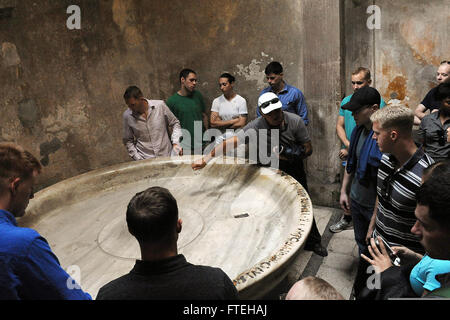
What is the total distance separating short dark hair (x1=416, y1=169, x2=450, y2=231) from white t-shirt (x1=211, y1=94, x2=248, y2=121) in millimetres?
3646

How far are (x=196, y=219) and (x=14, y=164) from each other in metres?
1.66

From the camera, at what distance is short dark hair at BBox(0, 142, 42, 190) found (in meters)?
1.86

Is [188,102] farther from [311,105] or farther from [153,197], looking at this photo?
[153,197]

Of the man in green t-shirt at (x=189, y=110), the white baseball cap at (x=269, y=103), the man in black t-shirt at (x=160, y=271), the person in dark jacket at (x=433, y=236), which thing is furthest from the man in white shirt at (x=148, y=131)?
the person in dark jacket at (x=433, y=236)

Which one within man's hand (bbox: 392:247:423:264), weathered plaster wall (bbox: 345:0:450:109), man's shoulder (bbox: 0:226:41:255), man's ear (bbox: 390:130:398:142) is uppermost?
weathered plaster wall (bbox: 345:0:450:109)

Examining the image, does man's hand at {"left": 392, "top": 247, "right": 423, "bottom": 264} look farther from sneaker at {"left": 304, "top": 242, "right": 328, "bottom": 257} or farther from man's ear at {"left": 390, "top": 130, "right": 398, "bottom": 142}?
sneaker at {"left": 304, "top": 242, "right": 328, "bottom": 257}

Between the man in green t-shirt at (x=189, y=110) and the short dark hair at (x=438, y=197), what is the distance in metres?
3.96

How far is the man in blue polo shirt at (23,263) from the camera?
1562 mm

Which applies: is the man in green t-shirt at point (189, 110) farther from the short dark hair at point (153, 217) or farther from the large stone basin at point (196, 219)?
the short dark hair at point (153, 217)

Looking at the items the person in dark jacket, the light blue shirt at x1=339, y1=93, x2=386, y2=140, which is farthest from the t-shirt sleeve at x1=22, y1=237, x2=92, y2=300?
the light blue shirt at x1=339, y1=93, x2=386, y2=140

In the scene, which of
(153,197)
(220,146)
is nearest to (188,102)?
(220,146)

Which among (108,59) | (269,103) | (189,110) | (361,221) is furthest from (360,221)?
(108,59)

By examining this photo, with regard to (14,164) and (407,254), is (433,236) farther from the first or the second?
(14,164)
